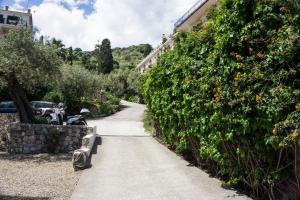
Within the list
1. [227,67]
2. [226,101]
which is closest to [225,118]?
[226,101]

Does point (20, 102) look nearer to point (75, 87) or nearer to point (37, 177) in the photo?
point (37, 177)

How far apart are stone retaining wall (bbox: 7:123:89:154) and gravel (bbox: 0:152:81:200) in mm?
722

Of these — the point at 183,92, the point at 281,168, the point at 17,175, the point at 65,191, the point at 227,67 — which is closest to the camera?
the point at 281,168

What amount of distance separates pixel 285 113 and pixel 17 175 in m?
8.98

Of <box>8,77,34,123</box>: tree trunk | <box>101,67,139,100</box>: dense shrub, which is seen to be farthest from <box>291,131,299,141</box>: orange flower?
<box>101,67,139,100</box>: dense shrub

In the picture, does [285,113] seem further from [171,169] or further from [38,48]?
[38,48]

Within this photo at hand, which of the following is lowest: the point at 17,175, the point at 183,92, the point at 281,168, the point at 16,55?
the point at 17,175

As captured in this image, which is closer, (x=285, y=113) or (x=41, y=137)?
(x=285, y=113)

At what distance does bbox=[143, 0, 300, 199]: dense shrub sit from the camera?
5332mm

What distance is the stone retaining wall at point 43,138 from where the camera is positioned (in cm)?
1642

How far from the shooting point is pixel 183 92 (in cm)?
982

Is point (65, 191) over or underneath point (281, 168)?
underneath

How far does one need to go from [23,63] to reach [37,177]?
22.4 feet

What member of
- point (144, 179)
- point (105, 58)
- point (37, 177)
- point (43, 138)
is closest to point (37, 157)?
point (43, 138)
